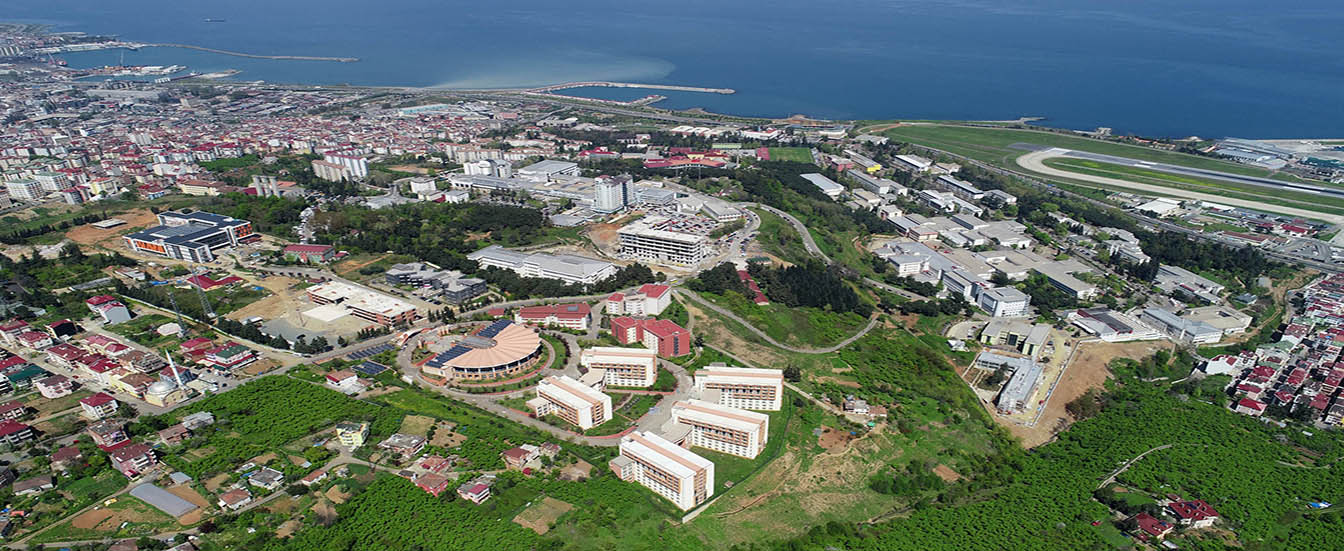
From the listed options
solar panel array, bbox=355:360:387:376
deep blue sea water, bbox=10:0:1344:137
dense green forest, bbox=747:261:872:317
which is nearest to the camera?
solar panel array, bbox=355:360:387:376

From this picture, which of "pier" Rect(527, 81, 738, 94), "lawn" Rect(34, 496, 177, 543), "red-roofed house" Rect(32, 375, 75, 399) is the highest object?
"pier" Rect(527, 81, 738, 94)

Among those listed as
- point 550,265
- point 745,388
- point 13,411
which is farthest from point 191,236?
point 745,388

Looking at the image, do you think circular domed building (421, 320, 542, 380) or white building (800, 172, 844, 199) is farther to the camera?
white building (800, 172, 844, 199)

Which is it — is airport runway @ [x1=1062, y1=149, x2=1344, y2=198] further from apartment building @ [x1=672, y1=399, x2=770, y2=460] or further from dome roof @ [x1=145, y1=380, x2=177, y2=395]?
dome roof @ [x1=145, y1=380, x2=177, y2=395]

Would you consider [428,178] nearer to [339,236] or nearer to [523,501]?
[339,236]

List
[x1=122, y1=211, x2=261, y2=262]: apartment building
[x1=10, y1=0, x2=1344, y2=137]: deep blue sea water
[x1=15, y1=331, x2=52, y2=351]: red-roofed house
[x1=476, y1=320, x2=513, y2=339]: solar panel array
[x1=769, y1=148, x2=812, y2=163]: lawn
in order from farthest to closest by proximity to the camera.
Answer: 1. [x1=10, y1=0, x2=1344, y2=137]: deep blue sea water
2. [x1=769, y1=148, x2=812, y2=163]: lawn
3. [x1=122, y1=211, x2=261, y2=262]: apartment building
4. [x1=476, y1=320, x2=513, y2=339]: solar panel array
5. [x1=15, y1=331, x2=52, y2=351]: red-roofed house

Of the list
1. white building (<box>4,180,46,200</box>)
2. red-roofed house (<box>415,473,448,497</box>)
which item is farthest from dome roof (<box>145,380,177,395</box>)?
white building (<box>4,180,46,200</box>)
